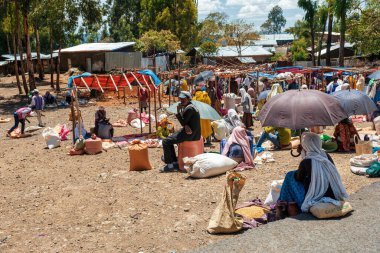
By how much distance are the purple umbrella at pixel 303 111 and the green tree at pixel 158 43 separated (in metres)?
34.1

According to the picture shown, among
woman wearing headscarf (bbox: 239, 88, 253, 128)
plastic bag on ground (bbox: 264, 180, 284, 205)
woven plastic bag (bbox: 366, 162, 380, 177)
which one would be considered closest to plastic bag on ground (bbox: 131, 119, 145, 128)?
woman wearing headscarf (bbox: 239, 88, 253, 128)

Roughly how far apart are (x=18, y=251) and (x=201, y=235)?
7.22ft

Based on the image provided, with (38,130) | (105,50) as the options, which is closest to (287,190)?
(38,130)

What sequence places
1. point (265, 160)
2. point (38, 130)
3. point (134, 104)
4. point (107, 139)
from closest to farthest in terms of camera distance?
point (265, 160) → point (107, 139) → point (38, 130) → point (134, 104)

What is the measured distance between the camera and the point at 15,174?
10.8m

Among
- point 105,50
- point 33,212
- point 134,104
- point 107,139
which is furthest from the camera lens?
point 105,50

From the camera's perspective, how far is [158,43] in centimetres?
4116

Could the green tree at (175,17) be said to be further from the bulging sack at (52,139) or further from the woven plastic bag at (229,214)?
the woven plastic bag at (229,214)

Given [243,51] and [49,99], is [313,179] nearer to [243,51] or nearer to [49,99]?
[49,99]

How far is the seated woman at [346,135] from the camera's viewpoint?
35.3 ft

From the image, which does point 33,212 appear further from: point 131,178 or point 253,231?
point 253,231

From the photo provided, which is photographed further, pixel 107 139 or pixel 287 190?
pixel 107 139

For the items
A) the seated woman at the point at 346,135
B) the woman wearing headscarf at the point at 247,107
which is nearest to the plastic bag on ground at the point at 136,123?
the woman wearing headscarf at the point at 247,107

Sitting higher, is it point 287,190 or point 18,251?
point 287,190
